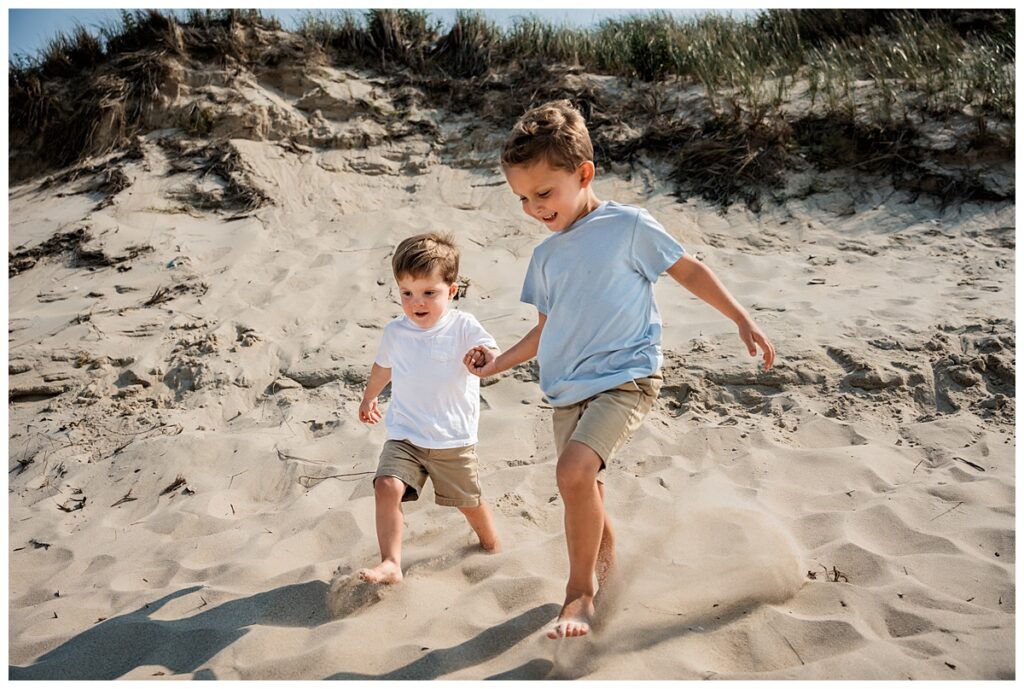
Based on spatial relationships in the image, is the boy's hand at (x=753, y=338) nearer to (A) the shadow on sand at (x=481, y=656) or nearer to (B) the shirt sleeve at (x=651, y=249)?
(B) the shirt sleeve at (x=651, y=249)

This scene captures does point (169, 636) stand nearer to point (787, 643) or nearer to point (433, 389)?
point (433, 389)

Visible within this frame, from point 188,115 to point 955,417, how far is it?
23.1 feet

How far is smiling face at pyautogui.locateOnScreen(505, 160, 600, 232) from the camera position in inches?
104

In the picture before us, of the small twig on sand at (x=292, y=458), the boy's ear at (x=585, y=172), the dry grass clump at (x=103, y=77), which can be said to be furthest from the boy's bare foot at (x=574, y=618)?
the dry grass clump at (x=103, y=77)

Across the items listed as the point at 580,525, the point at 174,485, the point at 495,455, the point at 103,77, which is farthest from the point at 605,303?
the point at 103,77

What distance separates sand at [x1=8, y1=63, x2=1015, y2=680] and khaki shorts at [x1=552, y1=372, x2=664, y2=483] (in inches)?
20.9

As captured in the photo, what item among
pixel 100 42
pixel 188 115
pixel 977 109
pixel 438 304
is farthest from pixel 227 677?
pixel 100 42

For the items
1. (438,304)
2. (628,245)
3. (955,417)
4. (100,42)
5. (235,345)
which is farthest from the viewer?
(100,42)

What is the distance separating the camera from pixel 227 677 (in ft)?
7.98

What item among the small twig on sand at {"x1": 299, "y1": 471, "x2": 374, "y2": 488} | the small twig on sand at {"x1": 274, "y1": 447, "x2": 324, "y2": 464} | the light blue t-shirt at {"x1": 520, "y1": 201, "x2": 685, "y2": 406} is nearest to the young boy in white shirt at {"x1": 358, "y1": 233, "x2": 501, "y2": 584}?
the light blue t-shirt at {"x1": 520, "y1": 201, "x2": 685, "y2": 406}

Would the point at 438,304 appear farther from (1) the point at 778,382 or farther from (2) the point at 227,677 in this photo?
(1) the point at 778,382

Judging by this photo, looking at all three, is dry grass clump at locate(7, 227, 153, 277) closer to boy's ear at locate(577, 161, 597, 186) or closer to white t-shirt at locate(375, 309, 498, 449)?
white t-shirt at locate(375, 309, 498, 449)

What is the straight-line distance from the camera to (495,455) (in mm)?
3979

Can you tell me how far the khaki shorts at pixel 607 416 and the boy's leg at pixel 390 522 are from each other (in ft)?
2.06
